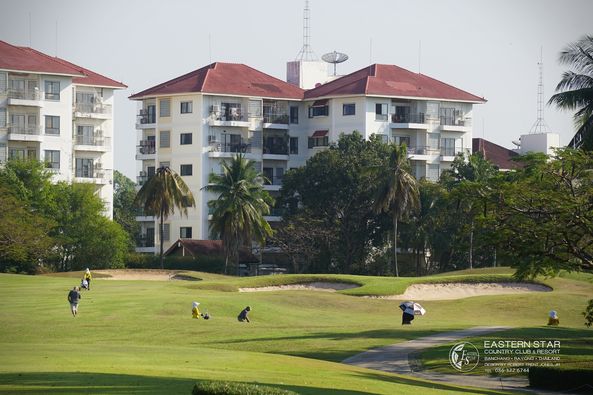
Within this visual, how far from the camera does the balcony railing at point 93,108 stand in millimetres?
133250

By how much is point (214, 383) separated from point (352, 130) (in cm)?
11410

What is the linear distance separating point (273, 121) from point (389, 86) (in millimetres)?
14006

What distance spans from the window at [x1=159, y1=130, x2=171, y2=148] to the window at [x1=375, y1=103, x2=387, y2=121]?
23.8m

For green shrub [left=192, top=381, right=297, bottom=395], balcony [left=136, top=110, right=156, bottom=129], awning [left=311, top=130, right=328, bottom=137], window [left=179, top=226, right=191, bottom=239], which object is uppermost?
balcony [left=136, top=110, right=156, bottom=129]

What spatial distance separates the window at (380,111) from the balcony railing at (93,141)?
30455mm

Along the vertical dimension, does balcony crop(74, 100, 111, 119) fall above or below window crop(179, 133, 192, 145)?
above

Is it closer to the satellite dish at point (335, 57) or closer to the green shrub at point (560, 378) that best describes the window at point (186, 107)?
the satellite dish at point (335, 57)

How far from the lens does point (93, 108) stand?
133875mm

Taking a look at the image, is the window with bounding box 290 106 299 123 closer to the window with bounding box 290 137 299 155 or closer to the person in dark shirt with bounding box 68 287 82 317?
the window with bounding box 290 137 299 155

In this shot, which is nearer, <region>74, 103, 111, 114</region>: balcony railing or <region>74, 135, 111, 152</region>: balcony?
<region>74, 135, 111, 152</region>: balcony

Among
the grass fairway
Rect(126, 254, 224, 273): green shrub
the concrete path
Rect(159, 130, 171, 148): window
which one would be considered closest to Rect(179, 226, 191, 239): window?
Rect(159, 130, 171, 148): window

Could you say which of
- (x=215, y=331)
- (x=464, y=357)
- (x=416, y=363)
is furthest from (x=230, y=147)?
(x=416, y=363)

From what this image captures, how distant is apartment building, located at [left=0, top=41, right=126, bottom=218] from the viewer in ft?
409

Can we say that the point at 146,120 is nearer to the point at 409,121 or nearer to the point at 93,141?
the point at 93,141
